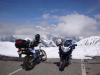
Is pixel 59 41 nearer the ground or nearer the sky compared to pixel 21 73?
nearer the sky

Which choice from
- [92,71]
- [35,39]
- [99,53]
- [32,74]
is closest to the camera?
[32,74]

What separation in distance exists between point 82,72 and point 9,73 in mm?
4375

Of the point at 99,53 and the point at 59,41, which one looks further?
the point at 99,53

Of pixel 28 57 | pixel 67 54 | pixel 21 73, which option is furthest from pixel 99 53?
pixel 21 73

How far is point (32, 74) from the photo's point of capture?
11.2 m

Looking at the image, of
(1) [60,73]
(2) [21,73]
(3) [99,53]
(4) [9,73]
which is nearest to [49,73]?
(1) [60,73]

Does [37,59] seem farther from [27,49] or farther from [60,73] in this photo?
[60,73]

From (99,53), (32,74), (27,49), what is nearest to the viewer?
(32,74)

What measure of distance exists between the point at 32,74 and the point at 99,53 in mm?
13527

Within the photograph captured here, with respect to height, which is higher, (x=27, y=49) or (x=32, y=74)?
(x=27, y=49)

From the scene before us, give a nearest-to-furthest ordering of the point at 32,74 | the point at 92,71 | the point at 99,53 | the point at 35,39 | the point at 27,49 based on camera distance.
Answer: the point at 32,74, the point at 92,71, the point at 27,49, the point at 35,39, the point at 99,53

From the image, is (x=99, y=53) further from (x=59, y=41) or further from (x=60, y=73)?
(x=60, y=73)

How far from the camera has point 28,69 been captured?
12398mm

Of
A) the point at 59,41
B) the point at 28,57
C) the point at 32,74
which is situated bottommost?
the point at 32,74
